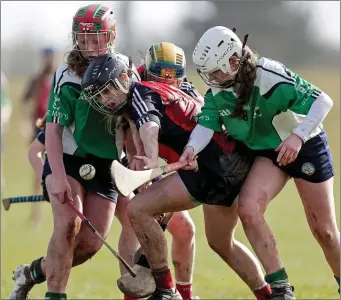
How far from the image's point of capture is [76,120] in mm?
6695

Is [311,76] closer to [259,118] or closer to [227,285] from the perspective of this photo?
[227,285]

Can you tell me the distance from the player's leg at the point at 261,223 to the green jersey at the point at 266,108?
0.75ft

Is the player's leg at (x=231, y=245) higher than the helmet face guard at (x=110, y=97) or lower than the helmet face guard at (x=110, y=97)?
lower

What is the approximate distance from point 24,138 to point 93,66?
1025 inches

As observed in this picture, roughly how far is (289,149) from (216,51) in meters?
0.73

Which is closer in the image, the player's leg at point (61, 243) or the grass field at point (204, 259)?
the player's leg at point (61, 243)

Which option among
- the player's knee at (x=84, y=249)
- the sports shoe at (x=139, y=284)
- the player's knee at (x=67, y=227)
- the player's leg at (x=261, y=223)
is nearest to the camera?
the player's leg at (x=261, y=223)

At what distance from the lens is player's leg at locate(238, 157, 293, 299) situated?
19.6 ft

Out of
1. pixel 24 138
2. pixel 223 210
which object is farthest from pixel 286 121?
pixel 24 138

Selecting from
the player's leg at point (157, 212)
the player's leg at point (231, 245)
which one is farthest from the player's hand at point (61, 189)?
the player's leg at point (231, 245)

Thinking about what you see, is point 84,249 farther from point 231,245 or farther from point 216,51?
point 216,51

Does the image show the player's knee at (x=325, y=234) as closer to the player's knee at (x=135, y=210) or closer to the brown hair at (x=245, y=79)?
the brown hair at (x=245, y=79)

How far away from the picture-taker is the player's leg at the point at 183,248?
23.5 feet

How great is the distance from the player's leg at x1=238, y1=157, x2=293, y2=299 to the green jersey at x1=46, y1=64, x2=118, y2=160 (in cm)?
114
